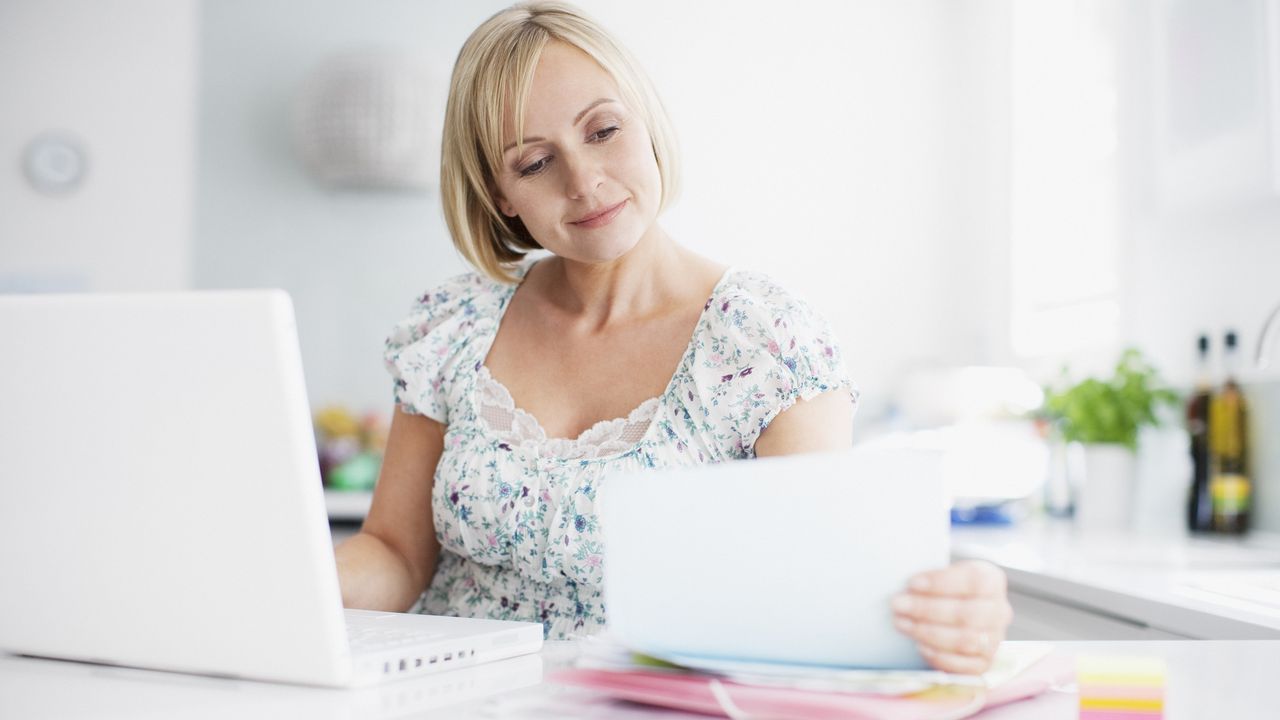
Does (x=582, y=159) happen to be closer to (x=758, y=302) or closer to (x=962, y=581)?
(x=758, y=302)

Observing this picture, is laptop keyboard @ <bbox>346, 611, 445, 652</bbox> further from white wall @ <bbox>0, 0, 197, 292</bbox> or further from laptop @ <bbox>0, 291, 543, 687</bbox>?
white wall @ <bbox>0, 0, 197, 292</bbox>

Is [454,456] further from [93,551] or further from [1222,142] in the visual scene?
[1222,142]

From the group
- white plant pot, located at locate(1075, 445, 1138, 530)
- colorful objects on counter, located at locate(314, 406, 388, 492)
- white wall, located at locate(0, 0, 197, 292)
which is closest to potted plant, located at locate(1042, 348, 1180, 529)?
white plant pot, located at locate(1075, 445, 1138, 530)

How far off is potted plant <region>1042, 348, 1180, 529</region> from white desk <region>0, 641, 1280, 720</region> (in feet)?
4.99

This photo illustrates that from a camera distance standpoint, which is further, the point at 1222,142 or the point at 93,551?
the point at 1222,142

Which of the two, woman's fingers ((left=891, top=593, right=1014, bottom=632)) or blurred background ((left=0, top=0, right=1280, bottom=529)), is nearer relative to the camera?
woman's fingers ((left=891, top=593, right=1014, bottom=632))

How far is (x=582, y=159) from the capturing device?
120 centimetres

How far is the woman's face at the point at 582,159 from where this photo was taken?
1.20m

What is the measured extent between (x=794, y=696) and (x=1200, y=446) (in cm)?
181

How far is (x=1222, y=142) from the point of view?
6.40 feet

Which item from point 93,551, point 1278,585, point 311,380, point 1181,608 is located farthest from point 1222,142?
point 311,380

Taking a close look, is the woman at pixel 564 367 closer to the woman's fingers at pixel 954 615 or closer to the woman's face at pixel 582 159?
the woman's face at pixel 582 159

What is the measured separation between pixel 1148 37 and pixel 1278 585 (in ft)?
4.08

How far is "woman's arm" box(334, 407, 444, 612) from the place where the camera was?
1.29 m
